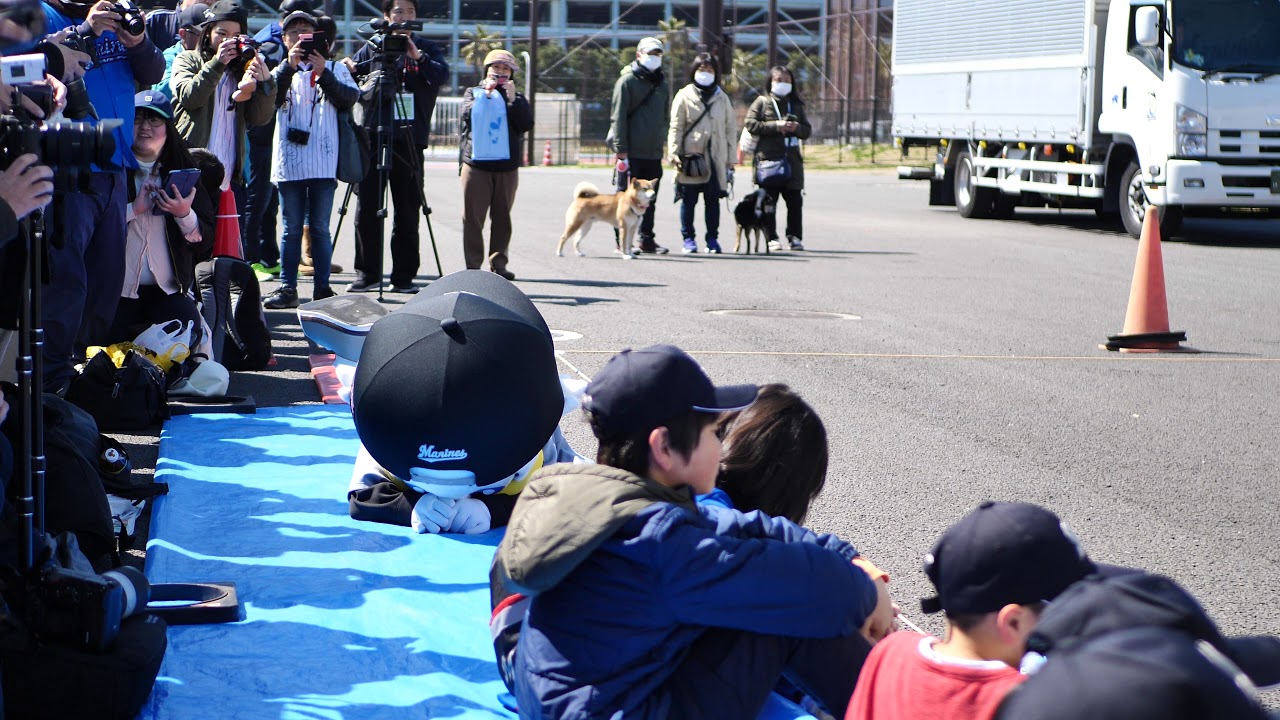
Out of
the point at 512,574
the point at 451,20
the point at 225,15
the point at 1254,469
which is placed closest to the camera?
the point at 512,574

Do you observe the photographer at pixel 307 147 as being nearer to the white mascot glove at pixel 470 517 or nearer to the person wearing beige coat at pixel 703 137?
the white mascot glove at pixel 470 517

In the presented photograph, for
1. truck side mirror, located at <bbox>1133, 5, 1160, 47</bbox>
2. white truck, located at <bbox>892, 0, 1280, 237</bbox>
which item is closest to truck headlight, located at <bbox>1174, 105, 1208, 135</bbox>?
white truck, located at <bbox>892, 0, 1280, 237</bbox>

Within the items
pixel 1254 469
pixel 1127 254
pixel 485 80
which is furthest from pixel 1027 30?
pixel 1254 469

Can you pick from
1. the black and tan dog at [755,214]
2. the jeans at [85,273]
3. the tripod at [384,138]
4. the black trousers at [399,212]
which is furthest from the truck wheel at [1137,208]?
the jeans at [85,273]

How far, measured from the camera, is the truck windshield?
1748 cm

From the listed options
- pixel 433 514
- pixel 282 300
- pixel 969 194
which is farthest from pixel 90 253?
pixel 969 194

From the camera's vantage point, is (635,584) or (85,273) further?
(85,273)

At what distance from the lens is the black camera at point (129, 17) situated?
784cm

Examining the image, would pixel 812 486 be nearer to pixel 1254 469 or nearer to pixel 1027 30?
pixel 1254 469

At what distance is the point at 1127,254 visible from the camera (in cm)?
1712

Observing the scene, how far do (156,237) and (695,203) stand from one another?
9.79 meters

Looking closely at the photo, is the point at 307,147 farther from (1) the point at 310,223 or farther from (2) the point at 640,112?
(2) the point at 640,112

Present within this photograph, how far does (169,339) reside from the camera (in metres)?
7.29

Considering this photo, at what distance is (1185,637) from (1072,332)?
9741 mm
